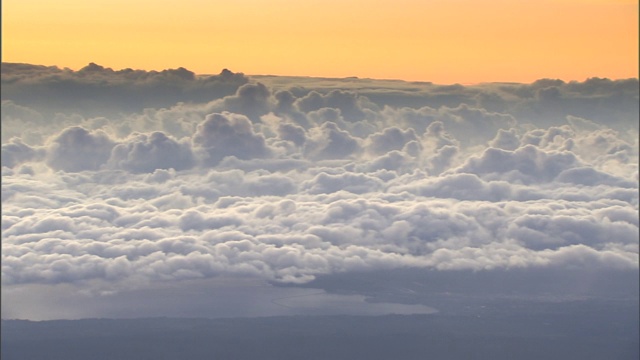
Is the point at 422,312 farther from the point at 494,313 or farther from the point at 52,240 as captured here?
the point at 52,240

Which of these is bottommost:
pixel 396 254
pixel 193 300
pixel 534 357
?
pixel 534 357

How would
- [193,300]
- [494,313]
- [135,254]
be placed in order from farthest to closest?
1. [494,313]
2. [193,300]
3. [135,254]

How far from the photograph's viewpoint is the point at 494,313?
474 ft

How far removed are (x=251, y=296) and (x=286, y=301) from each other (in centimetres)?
A: 642

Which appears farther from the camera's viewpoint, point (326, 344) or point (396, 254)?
point (396, 254)

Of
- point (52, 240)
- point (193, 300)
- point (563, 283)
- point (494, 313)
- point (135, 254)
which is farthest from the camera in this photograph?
point (563, 283)

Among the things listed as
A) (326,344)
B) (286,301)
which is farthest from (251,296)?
(326,344)

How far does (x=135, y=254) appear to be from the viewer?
416 feet

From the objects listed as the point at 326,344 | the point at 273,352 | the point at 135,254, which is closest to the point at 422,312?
the point at 326,344

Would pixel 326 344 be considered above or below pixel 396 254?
below

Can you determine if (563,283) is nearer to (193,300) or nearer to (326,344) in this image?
(326,344)

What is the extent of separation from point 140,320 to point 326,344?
108ft

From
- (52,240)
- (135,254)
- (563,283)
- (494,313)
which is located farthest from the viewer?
(563,283)

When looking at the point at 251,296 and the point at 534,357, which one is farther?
the point at 251,296
